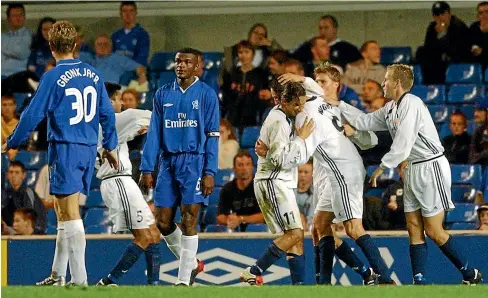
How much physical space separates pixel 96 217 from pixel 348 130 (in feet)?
14.7

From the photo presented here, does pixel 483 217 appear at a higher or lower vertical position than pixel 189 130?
lower

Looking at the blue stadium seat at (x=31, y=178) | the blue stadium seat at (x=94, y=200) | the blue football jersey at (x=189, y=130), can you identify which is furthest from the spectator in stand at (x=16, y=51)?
the blue football jersey at (x=189, y=130)

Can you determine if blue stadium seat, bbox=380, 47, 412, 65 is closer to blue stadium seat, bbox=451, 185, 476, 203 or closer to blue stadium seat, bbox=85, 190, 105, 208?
blue stadium seat, bbox=451, 185, 476, 203

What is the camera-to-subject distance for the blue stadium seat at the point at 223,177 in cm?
1510

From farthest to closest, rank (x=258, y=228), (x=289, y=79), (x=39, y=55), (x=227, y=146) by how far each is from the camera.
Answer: (x=39, y=55) < (x=227, y=146) < (x=258, y=228) < (x=289, y=79)

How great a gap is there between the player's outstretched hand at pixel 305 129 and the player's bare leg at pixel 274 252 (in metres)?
0.80

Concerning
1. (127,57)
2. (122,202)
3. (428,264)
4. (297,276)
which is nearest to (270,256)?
(297,276)

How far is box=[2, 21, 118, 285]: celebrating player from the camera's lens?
951cm

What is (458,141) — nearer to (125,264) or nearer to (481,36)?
(481,36)

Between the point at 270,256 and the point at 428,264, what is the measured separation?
259 centimetres

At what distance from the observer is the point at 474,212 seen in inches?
562

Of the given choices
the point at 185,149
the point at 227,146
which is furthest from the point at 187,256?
the point at 227,146

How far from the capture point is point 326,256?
1134 cm

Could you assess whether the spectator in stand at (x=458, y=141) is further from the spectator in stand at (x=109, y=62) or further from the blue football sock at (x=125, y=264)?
the blue football sock at (x=125, y=264)
